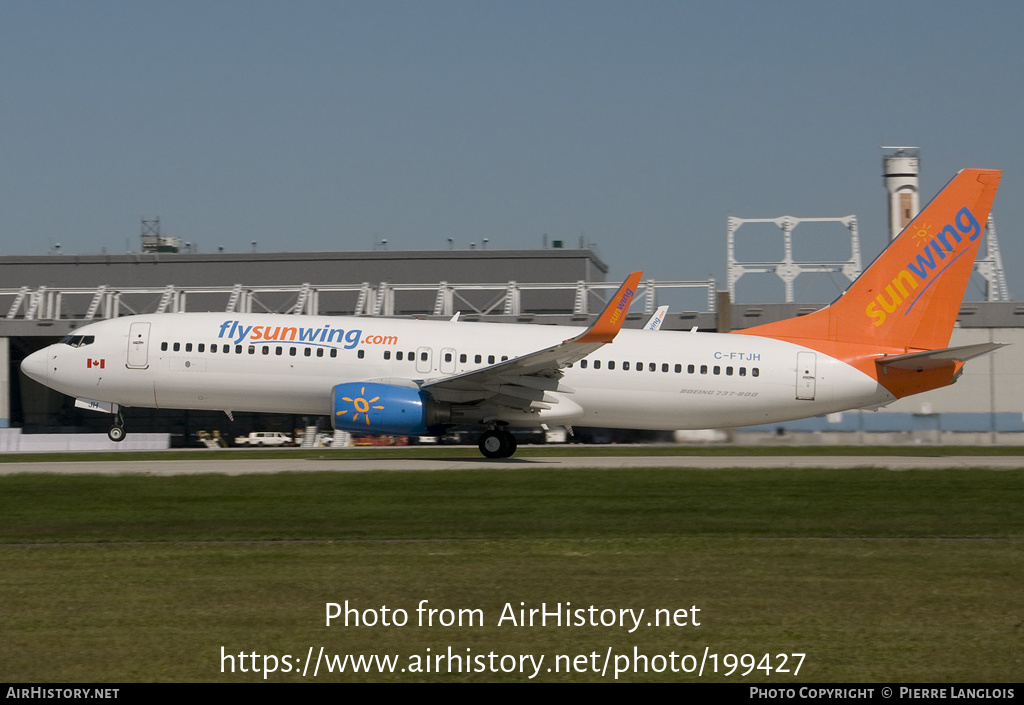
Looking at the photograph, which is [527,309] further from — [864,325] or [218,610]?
[218,610]

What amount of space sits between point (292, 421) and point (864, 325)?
104 feet

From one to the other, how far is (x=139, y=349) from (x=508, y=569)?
68.2ft

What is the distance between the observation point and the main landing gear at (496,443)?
101 ft

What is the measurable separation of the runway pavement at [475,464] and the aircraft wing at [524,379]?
172cm

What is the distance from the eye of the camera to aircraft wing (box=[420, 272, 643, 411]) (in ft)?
91.9

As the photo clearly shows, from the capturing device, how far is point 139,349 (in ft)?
103

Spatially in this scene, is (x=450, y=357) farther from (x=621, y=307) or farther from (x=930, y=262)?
(x=930, y=262)

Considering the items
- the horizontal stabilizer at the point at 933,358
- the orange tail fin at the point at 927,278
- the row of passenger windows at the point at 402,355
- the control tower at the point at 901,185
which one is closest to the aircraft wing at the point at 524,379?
the row of passenger windows at the point at 402,355

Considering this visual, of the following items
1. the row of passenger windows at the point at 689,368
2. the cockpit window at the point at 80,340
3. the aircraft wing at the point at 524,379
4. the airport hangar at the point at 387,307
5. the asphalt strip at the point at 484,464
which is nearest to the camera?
the asphalt strip at the point at 484,464

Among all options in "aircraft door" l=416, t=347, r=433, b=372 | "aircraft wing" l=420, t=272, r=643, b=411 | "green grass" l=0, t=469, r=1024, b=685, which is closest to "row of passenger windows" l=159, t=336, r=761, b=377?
"aircraft door" l=416, t=347, r=433, b=372

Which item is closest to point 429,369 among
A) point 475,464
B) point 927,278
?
→ point 475,464

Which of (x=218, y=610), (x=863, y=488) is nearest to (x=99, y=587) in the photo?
(x=218, y=610)

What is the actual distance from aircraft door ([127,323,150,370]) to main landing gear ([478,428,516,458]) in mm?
9907

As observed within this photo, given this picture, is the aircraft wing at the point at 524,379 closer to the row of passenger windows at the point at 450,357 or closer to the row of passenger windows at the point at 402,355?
the row of passenger windows at the point at 450,357
